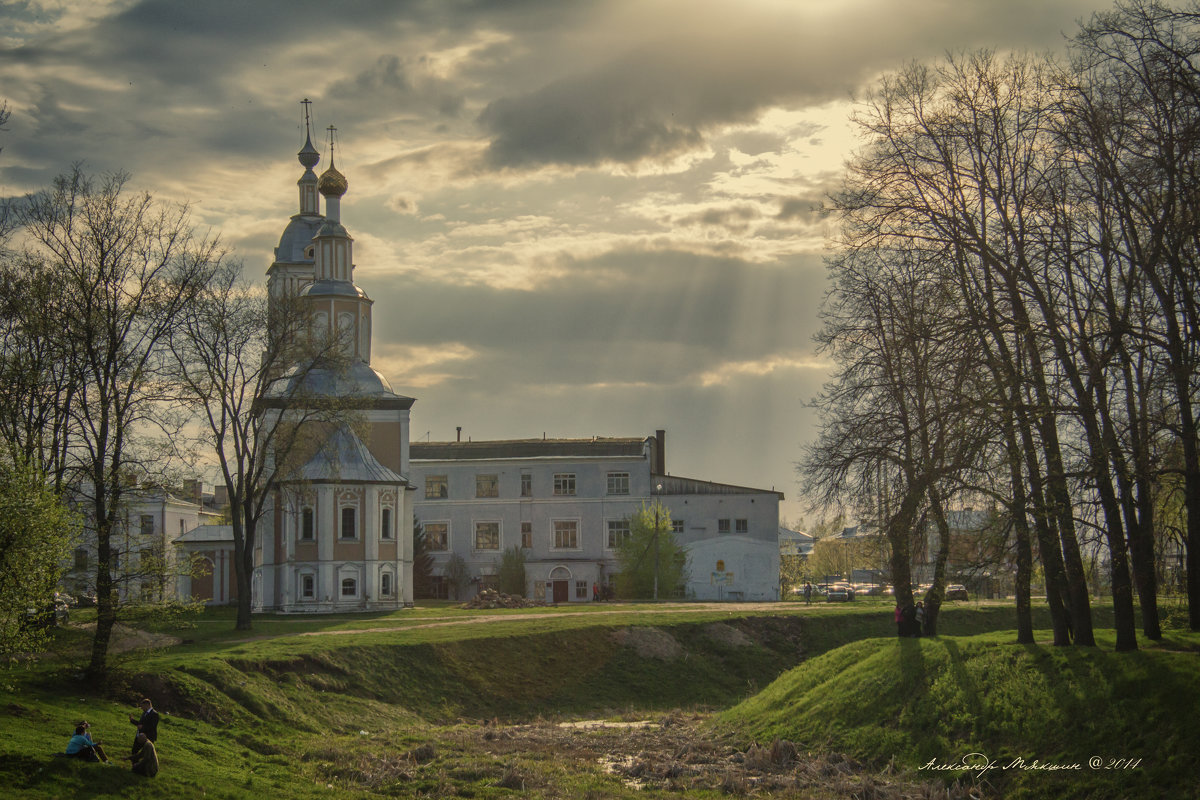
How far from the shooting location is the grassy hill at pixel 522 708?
19.5 m

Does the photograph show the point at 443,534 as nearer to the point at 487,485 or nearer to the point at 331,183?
the point at 487,485

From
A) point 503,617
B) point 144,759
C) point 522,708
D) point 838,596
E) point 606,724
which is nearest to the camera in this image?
point 144,759

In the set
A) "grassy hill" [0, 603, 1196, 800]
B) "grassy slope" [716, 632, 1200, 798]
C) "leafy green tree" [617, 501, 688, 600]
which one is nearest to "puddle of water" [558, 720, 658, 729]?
"grassy hill" [0, 603, 1196, 800]

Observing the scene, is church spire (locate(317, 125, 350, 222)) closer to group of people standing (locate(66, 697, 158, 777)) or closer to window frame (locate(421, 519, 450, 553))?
window frame (locate(421, 519, 450, 553))

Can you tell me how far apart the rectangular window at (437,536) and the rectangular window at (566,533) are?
748 centimetres

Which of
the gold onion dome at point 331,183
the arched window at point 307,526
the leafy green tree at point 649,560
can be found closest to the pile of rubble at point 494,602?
the arched window at point 307,526

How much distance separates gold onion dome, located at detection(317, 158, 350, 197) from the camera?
2618 inches

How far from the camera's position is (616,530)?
76.9 m

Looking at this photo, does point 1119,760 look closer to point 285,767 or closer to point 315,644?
point 285,767

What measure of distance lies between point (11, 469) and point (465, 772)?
1064 centimetres

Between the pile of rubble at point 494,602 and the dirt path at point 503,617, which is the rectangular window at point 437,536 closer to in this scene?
the pile of rubble at point 494,602

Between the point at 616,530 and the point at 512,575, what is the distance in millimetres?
7702

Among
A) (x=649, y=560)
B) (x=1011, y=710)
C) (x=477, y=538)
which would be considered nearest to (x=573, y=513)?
(x=477, y=538)

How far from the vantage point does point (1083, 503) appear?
20188 mm
